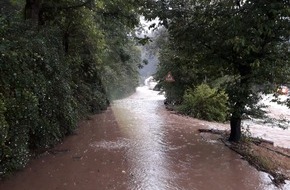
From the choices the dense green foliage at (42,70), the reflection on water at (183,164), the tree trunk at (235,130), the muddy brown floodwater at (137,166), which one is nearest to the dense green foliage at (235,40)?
the tree trunk at (235,130)

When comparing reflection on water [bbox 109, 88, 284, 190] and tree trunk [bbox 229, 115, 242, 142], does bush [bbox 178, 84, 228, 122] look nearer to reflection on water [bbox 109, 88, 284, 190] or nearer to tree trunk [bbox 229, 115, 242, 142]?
reflection on water [bbox 109, 88, 284, 190]

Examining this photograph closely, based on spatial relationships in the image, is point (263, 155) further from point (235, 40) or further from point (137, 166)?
point (137, 166)

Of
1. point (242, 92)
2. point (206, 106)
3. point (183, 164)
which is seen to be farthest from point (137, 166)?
point (206, 106)

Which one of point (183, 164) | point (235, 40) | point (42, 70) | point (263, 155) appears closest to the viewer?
point (42, 70)

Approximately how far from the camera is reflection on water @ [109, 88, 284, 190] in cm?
597

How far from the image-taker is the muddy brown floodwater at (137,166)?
5.79 metres

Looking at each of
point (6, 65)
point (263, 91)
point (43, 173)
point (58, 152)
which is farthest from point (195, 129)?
point (6, 65)

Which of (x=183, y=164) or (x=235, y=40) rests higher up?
(x=235, y=40)

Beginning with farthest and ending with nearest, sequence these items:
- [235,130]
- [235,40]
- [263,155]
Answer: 1. [235,130]
2. [263,155]
3. [235,40]

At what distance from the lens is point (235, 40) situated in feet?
22.3

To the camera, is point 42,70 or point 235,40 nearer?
point 42,70

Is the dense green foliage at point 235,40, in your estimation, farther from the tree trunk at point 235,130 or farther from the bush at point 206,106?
the bush at point 206,106

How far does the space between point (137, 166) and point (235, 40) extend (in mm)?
3355

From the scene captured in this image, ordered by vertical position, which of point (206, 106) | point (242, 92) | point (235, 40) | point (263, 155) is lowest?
point (263, 155)
